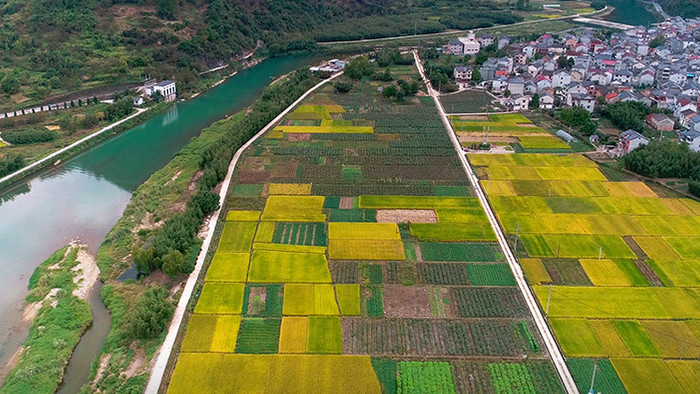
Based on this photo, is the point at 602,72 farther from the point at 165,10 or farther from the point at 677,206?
the point at 165,10

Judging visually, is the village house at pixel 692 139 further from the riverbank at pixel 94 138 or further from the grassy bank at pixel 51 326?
the riverbank at pixel 94 138

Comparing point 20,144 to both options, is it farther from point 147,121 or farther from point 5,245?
point 5,245

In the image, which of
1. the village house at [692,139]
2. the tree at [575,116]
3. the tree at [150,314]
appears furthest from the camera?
the tree at [575,116]

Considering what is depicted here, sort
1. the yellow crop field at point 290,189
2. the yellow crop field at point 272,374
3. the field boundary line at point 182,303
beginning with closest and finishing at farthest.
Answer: the yellow crop field at point 272,374, the field boundary line at point 182,303, the yellow crop field at point 290,189

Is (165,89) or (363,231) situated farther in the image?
(165,89)

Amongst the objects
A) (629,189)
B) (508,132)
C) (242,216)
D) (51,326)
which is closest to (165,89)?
(242,216)

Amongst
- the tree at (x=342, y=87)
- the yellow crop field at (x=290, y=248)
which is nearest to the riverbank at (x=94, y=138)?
the tree at (x=342, y=87)
